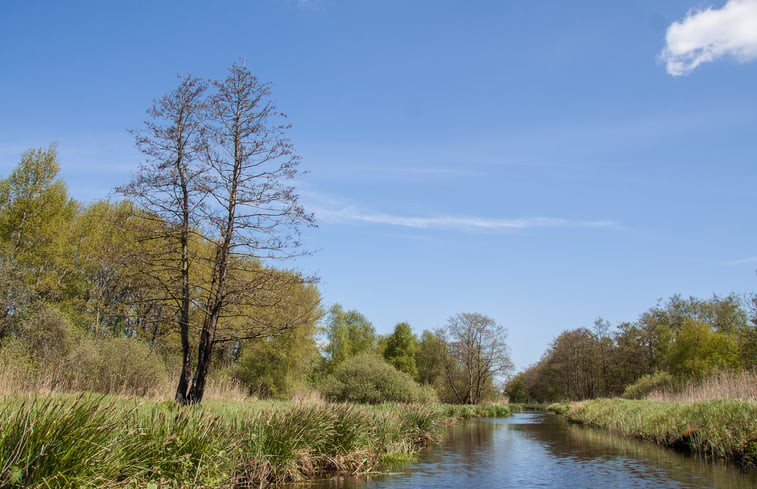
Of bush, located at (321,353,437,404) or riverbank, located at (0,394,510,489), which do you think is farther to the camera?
bush, located at (321,353,437,404)

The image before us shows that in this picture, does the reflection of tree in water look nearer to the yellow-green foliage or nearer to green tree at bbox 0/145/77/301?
the yellow-green foliage

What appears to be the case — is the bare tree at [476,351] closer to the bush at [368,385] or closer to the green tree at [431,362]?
the green tree at [431,362]

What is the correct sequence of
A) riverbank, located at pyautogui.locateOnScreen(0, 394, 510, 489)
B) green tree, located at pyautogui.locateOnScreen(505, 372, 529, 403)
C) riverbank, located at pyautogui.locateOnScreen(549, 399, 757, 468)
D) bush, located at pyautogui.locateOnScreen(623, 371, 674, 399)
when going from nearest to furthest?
1. riverbank, located at pyautogui.locateOnScreen(0, 394, 510, 489)
2. riverbank, located at pyautogui.locateOnScreen(549, 399, 757, 468)
3. bush, located at pyautogui.locateOnScreen(623, 371, 674, 399)
4. green tree, located at pyautogui.locateOnScreen(505, 372, 529, 403)

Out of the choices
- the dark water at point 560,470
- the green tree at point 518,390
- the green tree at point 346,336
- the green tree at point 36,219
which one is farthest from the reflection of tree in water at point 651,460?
the green tree at point 518,390

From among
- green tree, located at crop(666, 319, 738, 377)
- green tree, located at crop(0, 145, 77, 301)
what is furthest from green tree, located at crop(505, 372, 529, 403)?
green tree, located at crop(0, 145, 77, 301)

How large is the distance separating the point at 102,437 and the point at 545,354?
324 ft

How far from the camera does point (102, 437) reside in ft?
21.9

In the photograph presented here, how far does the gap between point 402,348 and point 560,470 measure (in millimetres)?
56982

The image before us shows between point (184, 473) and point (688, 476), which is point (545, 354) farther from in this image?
point (184, 473)

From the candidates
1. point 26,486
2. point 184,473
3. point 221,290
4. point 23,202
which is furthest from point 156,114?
point 23,202

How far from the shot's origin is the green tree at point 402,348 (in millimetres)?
69500

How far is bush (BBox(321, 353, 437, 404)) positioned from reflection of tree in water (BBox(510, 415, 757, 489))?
800cm

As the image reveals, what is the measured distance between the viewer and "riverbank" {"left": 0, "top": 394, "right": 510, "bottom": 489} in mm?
5953

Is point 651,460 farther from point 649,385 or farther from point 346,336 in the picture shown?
point 346,336
